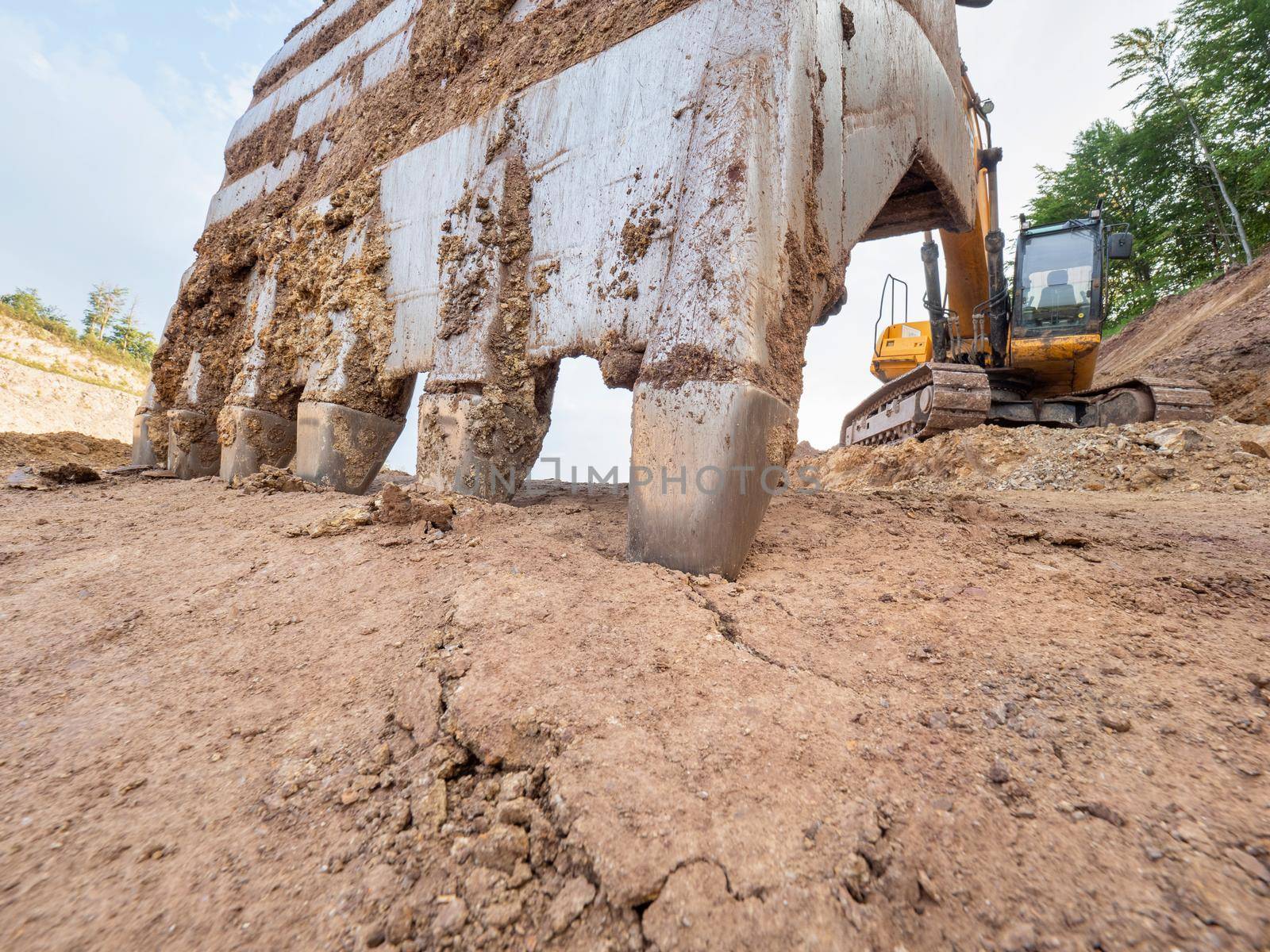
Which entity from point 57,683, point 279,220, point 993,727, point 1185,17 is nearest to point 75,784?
point 57,683

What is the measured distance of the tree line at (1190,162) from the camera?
43.4 feet

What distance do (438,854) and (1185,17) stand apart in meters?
23.8

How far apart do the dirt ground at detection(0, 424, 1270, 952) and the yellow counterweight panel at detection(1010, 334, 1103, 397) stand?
5181 mm

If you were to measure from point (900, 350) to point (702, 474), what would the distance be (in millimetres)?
9155

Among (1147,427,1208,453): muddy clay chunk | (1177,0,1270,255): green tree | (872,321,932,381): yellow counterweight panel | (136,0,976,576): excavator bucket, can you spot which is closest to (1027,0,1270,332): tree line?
(1177,0,1270,255): green tree

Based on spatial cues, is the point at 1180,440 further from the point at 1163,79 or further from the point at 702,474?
the point at 1163,79

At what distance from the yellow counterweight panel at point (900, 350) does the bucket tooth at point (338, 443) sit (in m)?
8.49

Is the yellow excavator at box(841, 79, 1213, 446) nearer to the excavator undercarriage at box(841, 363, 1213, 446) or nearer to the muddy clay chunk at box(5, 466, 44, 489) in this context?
the excavator undercarriage at box(841, 363, 1213, 446)

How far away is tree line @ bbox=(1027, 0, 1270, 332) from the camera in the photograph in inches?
521

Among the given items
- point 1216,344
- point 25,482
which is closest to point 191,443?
point 25,482

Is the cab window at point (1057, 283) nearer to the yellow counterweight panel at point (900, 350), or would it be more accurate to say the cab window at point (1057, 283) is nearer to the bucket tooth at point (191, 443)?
the yellow counterweight panel at point (900, 350)

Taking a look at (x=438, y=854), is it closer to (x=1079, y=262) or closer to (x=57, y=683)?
(x=57, y=683)

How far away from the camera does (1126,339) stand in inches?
516

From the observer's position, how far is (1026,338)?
21.3 ft
